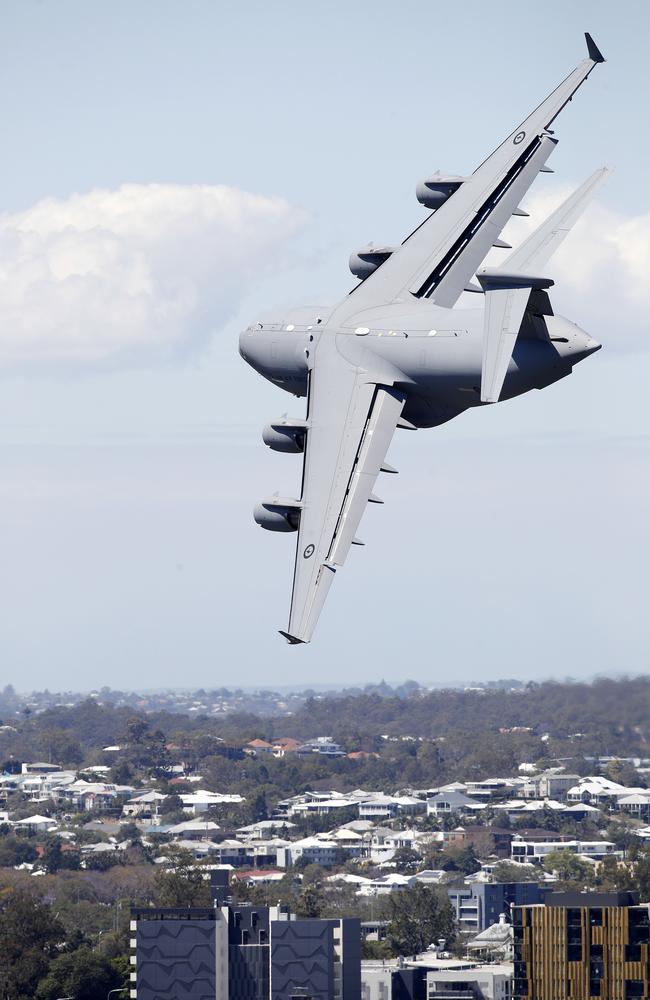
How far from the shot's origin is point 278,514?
6625cm

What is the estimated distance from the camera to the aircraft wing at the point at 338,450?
64250mm

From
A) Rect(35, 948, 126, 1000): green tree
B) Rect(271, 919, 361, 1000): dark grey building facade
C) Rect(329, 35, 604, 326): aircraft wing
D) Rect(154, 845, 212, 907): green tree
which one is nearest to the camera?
Rect(329, 35, 604, 326): aircraft wing

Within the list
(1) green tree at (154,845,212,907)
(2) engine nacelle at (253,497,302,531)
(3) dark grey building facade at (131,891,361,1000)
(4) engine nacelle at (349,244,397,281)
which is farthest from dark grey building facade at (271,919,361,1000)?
(2) engine nacelle at (253,497,302,531)

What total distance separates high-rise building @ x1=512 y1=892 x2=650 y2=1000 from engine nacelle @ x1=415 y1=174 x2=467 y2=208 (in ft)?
216

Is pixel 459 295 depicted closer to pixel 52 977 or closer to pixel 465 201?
pixel 465 201

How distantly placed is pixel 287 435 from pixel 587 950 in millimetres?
71953

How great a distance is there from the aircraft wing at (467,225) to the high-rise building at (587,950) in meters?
67.4

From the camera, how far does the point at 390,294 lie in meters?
72.4

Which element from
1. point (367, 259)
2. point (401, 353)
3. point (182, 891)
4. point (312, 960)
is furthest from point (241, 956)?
point (401, 353)

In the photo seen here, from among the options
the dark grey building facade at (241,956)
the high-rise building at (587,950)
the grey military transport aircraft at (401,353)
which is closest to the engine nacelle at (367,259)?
the grey military transport aircraft at (401,353)

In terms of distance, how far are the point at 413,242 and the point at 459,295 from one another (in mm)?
3543

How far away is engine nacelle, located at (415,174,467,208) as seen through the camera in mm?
78188

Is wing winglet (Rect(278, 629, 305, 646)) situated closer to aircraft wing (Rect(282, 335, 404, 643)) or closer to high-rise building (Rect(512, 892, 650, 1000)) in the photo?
aircraft wing (Rect(282, 335, 404, 643))

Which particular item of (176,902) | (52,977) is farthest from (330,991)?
(176,902)
